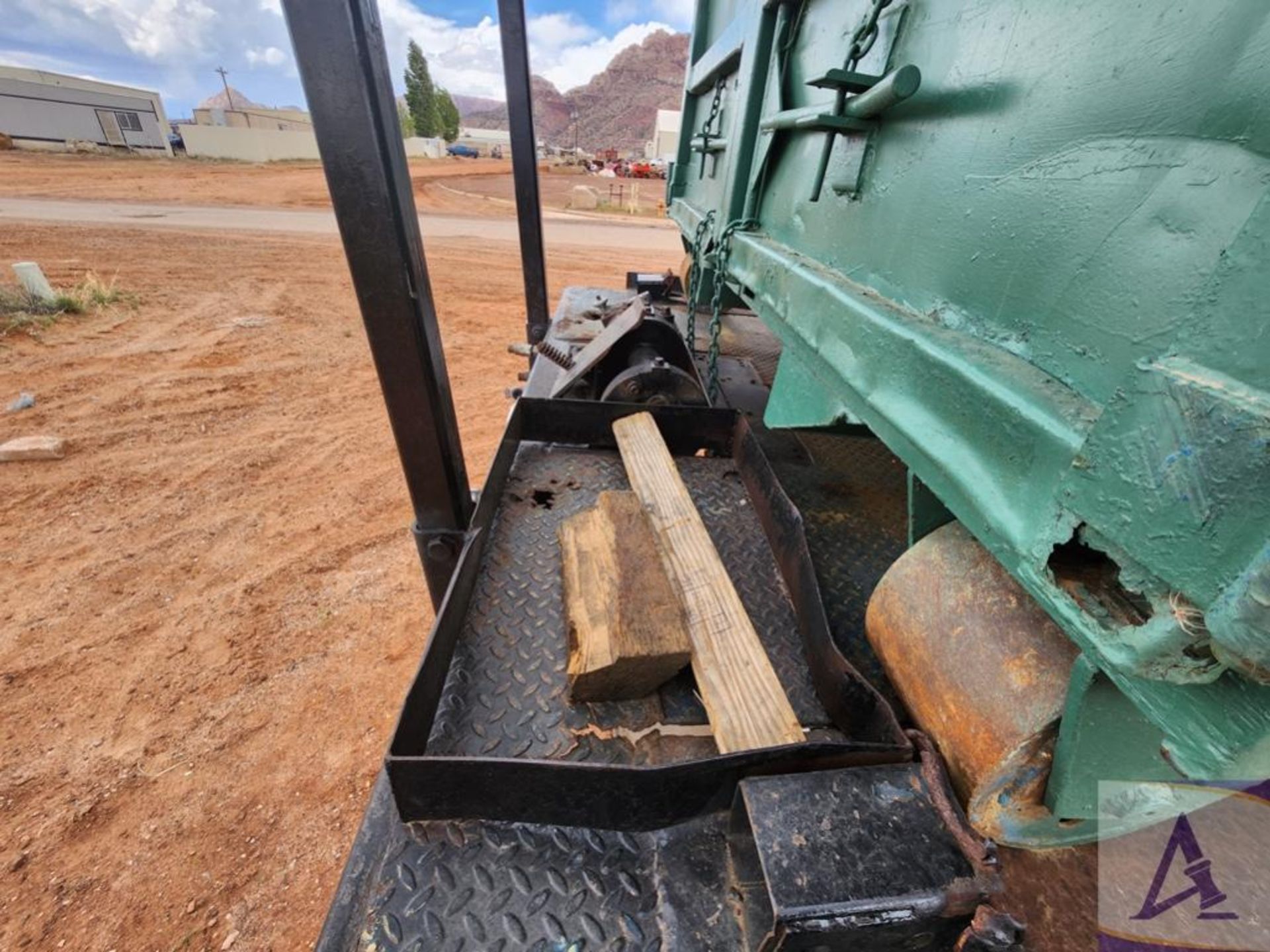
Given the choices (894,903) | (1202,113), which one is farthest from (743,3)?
(894,903)

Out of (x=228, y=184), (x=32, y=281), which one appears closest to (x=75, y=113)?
(x=228, y=184)

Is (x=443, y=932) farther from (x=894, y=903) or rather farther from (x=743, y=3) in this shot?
(x=743, y=3)

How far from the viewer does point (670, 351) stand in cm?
289

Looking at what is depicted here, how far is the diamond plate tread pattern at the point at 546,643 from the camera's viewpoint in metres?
1.23

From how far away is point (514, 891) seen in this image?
976 millimetres

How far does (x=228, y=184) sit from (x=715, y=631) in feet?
101

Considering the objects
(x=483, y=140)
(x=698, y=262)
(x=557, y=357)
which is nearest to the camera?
(x=557, y=357)

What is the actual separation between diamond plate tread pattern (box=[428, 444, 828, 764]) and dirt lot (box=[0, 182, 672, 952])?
168 cm

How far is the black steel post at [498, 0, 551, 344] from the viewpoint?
339 centimetres

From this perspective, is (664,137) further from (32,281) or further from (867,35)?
(867,35)

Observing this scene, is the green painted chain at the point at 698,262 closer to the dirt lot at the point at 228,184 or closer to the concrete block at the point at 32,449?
the concrete block at the point at 32,449

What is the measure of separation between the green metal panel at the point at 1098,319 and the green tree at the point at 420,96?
69.3m

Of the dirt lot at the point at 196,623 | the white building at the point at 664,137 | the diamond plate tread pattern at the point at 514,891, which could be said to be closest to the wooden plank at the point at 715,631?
the diamond plate tread pattern at the point at 514,891

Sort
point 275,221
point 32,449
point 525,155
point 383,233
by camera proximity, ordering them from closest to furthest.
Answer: point 383,233
point 525,155
point 32,449
point 275,221
